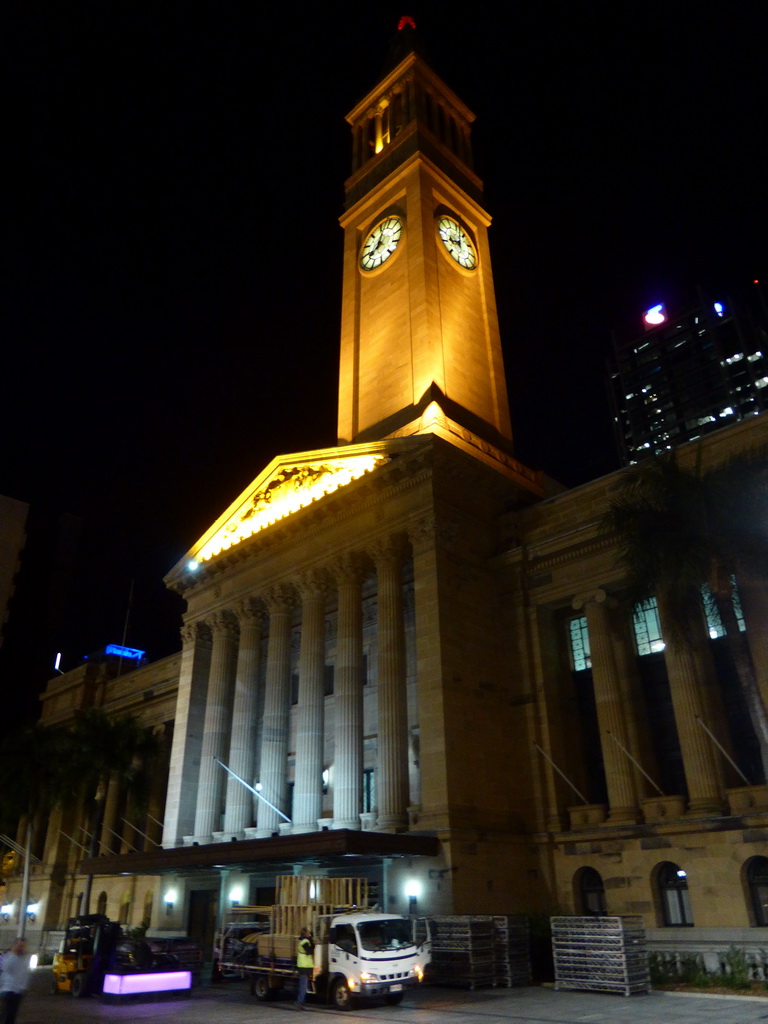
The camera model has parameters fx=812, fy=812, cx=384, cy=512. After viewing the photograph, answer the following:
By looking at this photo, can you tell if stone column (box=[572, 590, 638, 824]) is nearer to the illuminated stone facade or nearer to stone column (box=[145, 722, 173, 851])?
the illuminated stone facade

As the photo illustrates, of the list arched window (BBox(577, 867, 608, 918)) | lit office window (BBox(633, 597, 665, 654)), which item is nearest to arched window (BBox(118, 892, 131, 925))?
arched window (BBox(577, 867, 608, 918))

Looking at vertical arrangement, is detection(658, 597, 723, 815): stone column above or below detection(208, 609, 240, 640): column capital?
below

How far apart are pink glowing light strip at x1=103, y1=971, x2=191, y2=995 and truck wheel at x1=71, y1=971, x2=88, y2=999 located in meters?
1.49

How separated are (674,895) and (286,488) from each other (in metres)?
25.7

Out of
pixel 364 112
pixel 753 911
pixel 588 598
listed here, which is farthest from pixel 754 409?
pixel 753 911

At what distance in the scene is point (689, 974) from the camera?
2300 centimetres

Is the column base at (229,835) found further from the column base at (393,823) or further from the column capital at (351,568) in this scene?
the column capital at (351,568)

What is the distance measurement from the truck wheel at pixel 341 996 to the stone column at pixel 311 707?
13483 mm

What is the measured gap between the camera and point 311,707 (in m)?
37.0

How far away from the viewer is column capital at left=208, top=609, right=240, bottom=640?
4472 centimetres

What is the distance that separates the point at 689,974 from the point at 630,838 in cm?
675

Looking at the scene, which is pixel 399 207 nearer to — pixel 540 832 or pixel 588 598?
pixel 588 598

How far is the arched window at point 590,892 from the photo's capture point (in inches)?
1188

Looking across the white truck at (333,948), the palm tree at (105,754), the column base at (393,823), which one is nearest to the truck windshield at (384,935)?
the white truck at (333,948)
